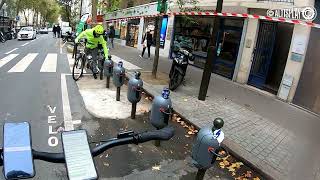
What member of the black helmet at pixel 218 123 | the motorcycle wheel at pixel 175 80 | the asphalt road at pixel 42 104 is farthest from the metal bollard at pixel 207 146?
the motorcycle wheel at pixel 175 80

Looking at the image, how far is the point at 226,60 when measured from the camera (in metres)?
13.7

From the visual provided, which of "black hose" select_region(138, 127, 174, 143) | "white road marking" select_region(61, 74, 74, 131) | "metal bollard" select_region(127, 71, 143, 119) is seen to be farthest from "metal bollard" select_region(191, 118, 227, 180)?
"white road marking" select_region(61, 74, 74, 131)

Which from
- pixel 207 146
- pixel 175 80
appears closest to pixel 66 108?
pixel 175 80

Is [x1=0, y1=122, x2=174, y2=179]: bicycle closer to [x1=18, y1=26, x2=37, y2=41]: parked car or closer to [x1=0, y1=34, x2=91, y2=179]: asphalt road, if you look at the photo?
[x1=0, y1=34, x2=91, y2=179]: asphalt road

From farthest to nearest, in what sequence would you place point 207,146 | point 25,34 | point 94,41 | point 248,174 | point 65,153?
point 25,34
point 94,41
point 248,174
point 207,146
point 65,153

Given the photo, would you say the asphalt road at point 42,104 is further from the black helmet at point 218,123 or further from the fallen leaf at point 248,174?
the fallen leaf at point 248,174

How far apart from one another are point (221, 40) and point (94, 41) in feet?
20.5

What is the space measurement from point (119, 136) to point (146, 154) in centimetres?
353

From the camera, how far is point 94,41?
10188 millimetres

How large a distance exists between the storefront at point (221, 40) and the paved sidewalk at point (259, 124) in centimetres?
150

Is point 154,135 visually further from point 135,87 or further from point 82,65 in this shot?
point 82,65

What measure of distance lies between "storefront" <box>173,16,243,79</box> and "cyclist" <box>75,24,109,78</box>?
3553mm


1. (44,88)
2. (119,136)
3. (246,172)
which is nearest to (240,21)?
(44,88)

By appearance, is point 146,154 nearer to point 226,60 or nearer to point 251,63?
point 251,63
